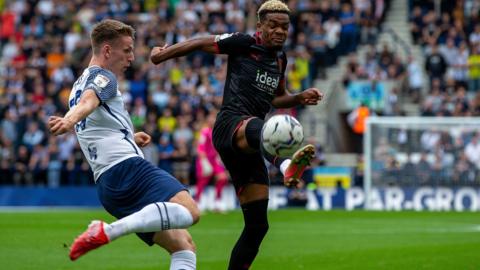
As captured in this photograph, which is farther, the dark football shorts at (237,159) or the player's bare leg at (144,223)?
the dark football shorts at (237,159)

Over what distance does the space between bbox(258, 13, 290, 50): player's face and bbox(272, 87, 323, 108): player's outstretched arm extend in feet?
2.03

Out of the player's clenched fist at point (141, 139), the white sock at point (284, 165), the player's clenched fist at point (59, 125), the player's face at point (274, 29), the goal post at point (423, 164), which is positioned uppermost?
the player's face at point (274, 29)

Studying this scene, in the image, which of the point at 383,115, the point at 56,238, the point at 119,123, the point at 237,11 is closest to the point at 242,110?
the point at 119,123

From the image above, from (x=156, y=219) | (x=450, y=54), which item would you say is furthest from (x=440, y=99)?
(x=156, y=219)

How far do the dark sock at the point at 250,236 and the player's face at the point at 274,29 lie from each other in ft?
4.85

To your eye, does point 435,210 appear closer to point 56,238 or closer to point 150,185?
point 56,238

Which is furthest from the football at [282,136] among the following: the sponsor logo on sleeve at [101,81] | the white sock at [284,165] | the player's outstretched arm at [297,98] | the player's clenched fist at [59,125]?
the player's clenched fist at [59,125]

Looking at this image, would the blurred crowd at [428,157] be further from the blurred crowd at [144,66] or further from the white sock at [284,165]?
the white sock at [284,165]

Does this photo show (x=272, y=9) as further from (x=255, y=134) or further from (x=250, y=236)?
(x=250, y=236)

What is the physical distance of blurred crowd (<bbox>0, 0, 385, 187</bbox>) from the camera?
30.5 m

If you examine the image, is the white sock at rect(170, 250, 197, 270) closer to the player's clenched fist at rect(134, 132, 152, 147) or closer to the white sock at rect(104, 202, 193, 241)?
the white sock at rect(104, 202, 193, 241)

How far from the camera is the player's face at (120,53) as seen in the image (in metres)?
→ 8.59

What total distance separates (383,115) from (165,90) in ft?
22.4

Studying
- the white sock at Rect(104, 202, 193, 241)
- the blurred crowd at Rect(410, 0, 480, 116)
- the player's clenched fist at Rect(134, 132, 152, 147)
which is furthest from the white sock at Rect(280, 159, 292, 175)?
the blurred crowd at Rect(410, 0, 480, 116)
